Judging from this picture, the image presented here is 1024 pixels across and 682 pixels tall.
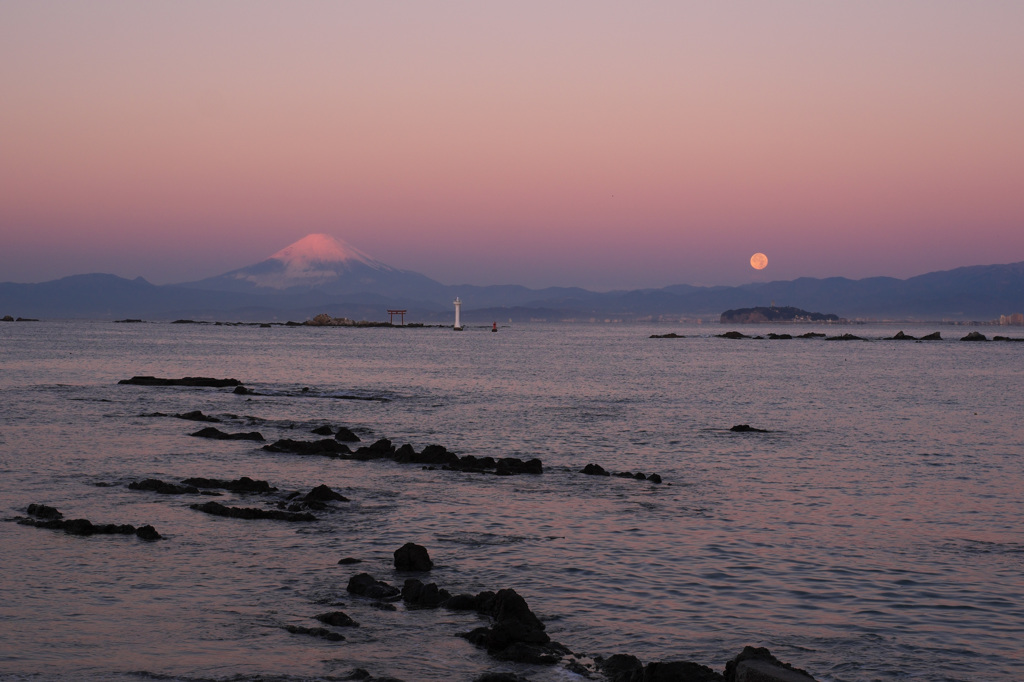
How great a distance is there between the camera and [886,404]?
50.0m

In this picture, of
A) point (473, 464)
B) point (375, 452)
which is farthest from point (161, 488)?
point (473, 464)

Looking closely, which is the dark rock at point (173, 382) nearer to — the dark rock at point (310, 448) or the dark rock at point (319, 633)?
the dark rock at point (310, 448)

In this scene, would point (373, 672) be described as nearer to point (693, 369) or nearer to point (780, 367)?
point (693, 369)

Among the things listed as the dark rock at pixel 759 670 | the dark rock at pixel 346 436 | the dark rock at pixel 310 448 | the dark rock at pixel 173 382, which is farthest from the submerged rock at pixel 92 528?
the dark rock at pixel 173 382

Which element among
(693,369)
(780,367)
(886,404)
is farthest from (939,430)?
(780,367)

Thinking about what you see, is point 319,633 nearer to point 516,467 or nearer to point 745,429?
point 516,467

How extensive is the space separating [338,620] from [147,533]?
20.8 feet

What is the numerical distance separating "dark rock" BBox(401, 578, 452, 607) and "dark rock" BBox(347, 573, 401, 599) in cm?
27

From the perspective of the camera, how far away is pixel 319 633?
11.6 meters

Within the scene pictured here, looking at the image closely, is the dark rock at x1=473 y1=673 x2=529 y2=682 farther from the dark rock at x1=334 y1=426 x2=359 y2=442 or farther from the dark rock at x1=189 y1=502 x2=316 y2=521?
the dark rock at x1=334 y1=426 x2=359 y2=442

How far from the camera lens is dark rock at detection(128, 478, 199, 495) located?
69.5ft

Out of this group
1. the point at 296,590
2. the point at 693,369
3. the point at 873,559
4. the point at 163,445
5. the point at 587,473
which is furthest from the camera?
the point at 693,369

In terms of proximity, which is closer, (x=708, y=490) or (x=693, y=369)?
(x=708, y=490)

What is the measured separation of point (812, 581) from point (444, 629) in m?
6.29
